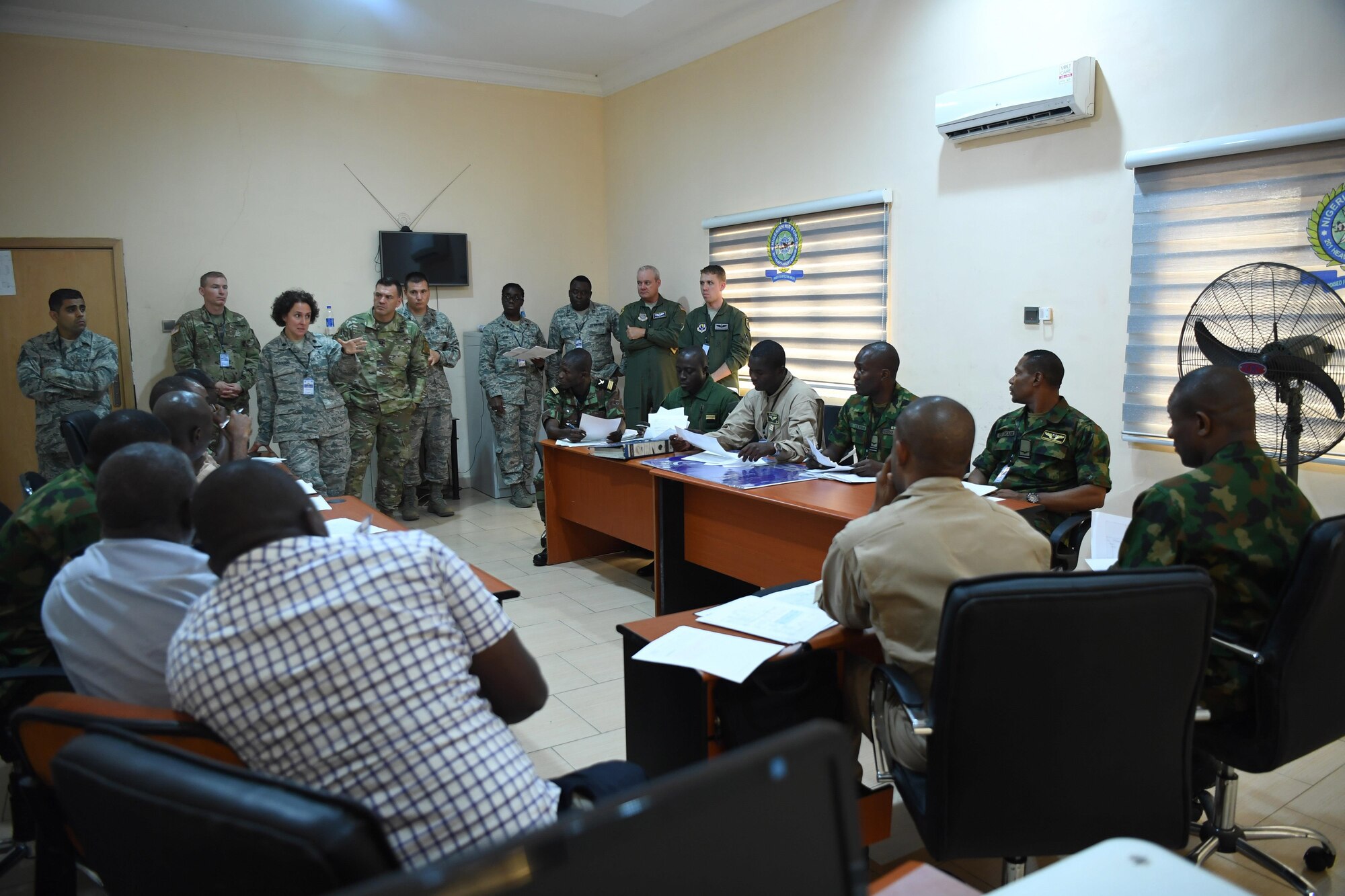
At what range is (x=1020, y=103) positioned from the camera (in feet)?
14.0

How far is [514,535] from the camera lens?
19.4 feet

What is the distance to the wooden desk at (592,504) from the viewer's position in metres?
4.45

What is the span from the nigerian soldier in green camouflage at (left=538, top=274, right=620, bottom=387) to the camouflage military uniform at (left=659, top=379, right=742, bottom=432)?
215 cm

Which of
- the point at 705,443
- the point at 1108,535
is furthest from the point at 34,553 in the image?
the point at 705,443

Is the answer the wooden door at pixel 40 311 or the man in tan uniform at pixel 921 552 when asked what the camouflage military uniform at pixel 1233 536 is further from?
the wooden door at pixel 40 311

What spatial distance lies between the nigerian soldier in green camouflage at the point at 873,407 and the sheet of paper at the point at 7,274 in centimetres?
530

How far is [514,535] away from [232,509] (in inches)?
183

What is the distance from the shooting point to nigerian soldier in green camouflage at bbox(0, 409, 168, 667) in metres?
2.07

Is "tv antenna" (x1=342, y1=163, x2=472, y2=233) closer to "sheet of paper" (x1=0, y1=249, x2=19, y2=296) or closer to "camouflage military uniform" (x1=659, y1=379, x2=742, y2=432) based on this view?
"sheet of paper" (x1=0, y1=249, x2=19, y2=296)

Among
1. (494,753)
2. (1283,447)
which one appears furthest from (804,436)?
(494,753)

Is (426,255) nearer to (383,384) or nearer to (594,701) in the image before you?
(383,384)

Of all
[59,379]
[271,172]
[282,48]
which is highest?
[282,48]

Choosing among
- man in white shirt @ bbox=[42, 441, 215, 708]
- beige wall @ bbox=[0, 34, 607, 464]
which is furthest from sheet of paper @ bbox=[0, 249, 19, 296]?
man in white shirt @ bbox=[42, 441, 215, 708]

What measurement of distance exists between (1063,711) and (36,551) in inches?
88.1
